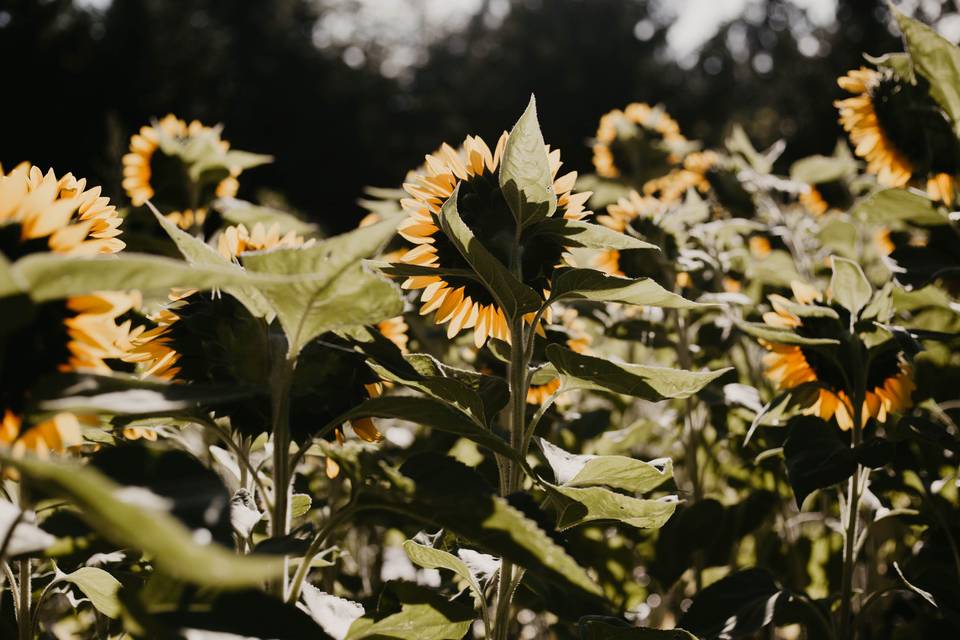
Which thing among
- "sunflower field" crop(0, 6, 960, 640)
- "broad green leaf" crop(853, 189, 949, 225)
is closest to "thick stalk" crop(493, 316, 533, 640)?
"sunflower field" crop(0, 6, 960, 640)

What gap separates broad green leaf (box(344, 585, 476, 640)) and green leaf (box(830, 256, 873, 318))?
754 mm

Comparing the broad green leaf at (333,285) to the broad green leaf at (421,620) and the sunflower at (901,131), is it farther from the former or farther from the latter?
the sunflower at (901,131)

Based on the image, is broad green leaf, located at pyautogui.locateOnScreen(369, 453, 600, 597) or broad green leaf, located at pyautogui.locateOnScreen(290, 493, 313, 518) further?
broad green leaf, located at pyautogui.locateOnScreen(290, 493, 313, 518)

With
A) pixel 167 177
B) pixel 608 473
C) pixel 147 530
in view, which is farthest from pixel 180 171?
pixel 147 530

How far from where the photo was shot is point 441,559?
0.95m

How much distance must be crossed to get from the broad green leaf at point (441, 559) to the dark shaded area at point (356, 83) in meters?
14.0

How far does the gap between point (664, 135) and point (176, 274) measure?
9.92ft

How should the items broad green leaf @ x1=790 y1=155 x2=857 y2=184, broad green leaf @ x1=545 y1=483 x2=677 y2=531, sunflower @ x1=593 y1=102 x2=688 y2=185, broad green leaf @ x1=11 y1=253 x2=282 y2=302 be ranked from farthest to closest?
sunflower @ x1=593 y1=102 x2=688 y2=185, broad green leaf @ x1=790 y1=155 x2=857 y2=184, broad green leaf @ x1=545 y1=483 x2=677 y2=531, broad green leaf @ x1=11 y1=253 x2=282 y2=302

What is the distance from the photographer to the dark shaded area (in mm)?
14125

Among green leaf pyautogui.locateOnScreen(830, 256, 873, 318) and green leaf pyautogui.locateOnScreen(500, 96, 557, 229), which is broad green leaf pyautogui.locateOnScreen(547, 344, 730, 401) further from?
green leaf pyautogui.locateOnScreen(830, 256, 873, 318)

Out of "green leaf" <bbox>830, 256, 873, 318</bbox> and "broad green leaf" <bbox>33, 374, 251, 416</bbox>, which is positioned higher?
"green leaf" <bbox>830, 256, 873, 318</bbox>

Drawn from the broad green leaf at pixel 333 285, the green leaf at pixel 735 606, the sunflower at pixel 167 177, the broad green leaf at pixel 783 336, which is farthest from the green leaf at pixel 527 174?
the sunflower at pixel 167 177

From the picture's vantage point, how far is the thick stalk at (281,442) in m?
0.78

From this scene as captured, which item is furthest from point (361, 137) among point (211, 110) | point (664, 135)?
point (664, 135)
